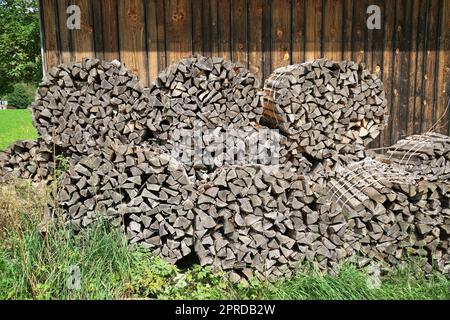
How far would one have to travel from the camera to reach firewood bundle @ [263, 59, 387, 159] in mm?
4156

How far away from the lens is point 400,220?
11.5ft

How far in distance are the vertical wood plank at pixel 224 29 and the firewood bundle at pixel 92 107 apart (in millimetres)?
1452

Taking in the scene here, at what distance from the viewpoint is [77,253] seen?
303 cm

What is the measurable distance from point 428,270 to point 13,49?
21436mm

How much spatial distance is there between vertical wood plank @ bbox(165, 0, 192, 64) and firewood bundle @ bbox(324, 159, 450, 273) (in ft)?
9.72

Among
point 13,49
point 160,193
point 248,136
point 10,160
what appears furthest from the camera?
point 13,49

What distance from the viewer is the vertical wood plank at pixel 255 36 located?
5312mm

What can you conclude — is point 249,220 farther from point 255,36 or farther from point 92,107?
point 255,36

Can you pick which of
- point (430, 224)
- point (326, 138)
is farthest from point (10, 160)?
point (430, 224)

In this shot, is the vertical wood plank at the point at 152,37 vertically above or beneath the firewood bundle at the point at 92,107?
above

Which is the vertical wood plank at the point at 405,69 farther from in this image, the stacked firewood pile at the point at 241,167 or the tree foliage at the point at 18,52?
the tree foliage at the point at 18,52

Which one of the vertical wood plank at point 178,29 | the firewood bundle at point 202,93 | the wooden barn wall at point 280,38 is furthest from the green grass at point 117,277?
the vertical wood plank at point 178,29

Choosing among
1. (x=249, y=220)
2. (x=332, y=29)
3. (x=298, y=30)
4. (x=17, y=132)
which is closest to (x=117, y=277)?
(x=249, y=220)
